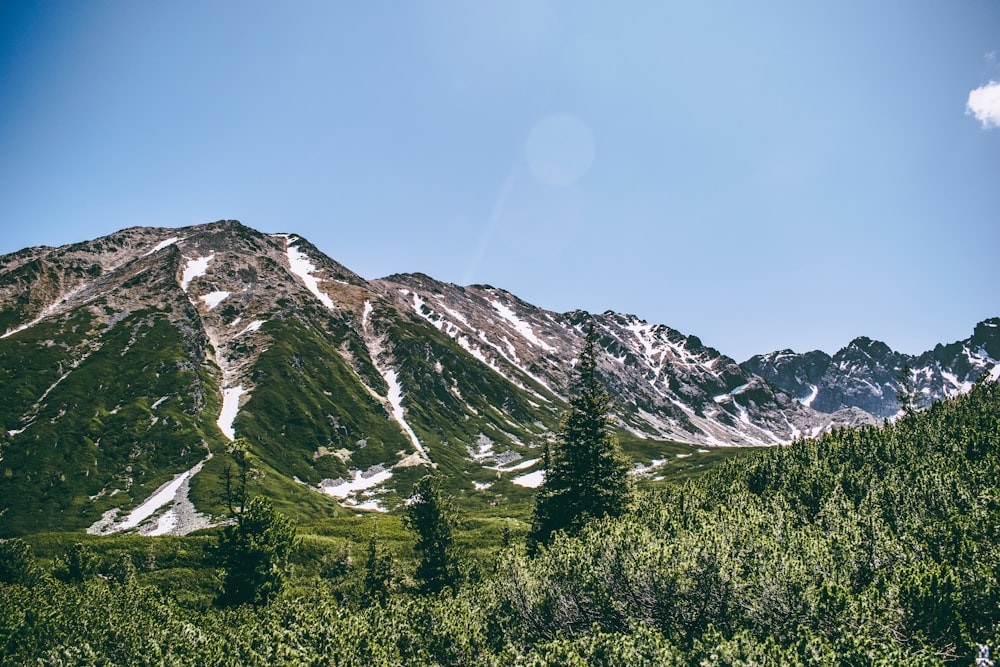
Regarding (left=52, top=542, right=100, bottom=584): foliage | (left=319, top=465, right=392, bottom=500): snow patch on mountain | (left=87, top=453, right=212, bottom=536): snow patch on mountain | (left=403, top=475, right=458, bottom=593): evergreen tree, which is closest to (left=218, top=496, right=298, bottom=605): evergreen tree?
(left=403, top=475, right=458, bottom=593): evergreen tree

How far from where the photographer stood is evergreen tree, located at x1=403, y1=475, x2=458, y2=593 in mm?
41531

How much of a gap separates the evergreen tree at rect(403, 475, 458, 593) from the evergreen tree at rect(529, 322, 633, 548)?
7.31m

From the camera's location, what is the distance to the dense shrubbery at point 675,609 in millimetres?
14586

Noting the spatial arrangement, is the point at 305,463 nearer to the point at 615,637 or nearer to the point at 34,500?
the point at 34,500

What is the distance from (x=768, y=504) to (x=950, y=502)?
7.91 m

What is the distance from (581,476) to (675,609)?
22.2 m

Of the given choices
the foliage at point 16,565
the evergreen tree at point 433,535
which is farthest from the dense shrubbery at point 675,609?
the evergreen tree at point 433,535

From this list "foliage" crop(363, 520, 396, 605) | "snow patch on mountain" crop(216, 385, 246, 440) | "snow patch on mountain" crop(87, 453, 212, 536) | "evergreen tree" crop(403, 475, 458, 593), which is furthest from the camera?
"snow patch on mountain" crop(216, 385, 246, 440)

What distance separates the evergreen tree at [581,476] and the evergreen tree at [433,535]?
7311mm

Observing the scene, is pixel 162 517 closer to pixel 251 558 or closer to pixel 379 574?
pixel 251 558

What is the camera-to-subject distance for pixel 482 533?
226 feet

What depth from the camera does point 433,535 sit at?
4288cm

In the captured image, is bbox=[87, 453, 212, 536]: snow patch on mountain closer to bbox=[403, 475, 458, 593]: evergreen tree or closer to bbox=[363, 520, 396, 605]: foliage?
bbox=[363, 520, 396, 605]: foliage

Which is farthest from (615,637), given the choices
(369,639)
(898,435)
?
(898,435)
